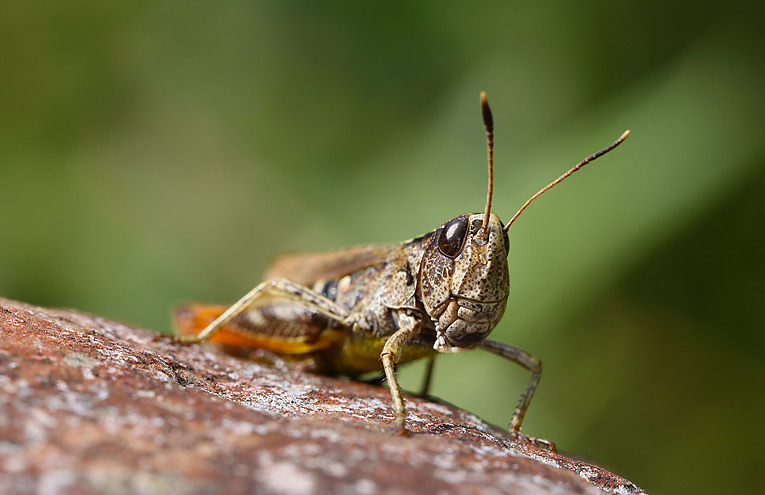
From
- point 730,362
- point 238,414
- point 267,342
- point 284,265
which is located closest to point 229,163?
point 284,265

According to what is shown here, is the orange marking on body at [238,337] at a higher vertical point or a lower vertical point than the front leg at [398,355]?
lower

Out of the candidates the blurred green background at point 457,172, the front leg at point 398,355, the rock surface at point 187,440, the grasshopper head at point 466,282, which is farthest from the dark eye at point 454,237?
the blurred green background at point 457,172

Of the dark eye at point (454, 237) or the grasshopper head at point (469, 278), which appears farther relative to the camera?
the dark eye at point (454, 237)

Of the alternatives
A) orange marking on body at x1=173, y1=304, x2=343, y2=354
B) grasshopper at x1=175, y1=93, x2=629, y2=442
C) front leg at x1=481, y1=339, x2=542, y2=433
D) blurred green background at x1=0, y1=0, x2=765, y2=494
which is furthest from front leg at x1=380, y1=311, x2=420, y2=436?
blurred green background at x1=0, y1=0, x2=765, y2=494

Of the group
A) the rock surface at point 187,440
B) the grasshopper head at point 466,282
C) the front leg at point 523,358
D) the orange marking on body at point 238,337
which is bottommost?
the orange marking on body at point 238,337

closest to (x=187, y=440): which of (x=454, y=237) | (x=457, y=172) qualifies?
(x=454, y=237)

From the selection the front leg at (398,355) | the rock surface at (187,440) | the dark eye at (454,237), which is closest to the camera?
the rock surface at (187,440)

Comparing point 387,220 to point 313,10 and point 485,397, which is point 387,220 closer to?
point 485,397

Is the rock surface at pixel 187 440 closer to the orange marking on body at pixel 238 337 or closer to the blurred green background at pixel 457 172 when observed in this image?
the orange marking on body at pixel 238 337
